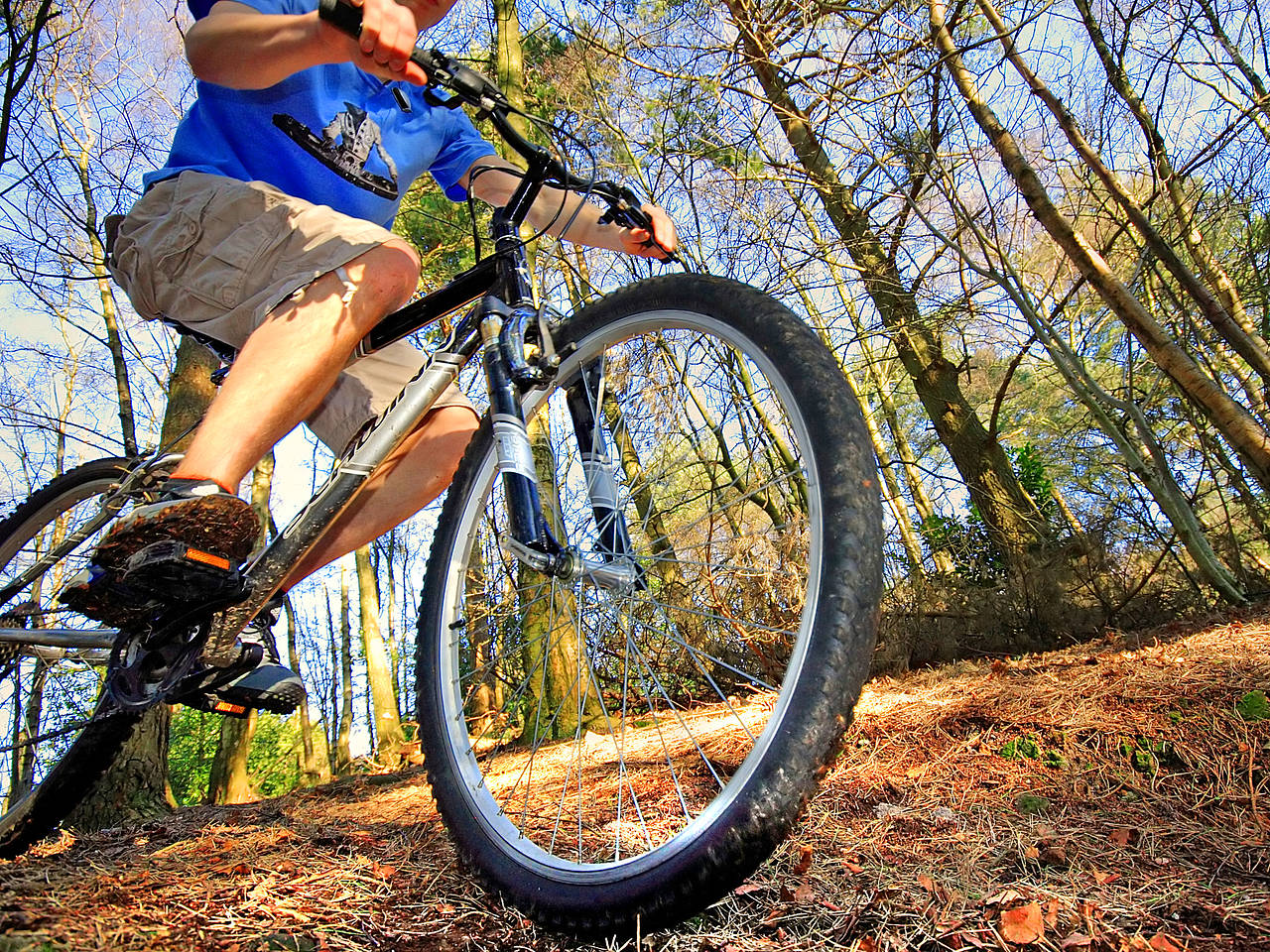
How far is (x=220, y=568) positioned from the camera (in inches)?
55.2

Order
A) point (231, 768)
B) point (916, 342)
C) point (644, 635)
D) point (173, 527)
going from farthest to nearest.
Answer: point (231, 768), point (916, 342), point (644, 635), point (173, 527)

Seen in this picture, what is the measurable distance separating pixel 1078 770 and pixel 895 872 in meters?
0.73

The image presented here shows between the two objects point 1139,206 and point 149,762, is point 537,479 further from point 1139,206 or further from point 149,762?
point 1139,206

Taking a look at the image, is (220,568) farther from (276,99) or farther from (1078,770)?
(1078,770)

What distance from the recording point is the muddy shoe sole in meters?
1.33

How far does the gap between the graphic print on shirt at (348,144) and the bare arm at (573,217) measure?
27 centimetres

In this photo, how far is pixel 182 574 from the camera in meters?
1.37

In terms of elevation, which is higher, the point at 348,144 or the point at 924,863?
the point at 348,144

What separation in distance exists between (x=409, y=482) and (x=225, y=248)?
68cm

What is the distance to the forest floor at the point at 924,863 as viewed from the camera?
969 millimetres

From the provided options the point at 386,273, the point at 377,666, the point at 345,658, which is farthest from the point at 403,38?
the point at 345,658

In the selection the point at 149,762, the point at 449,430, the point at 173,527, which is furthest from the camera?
the point at 149,762

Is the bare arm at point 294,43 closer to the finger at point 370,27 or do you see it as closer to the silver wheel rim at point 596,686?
the finger at point 370,27

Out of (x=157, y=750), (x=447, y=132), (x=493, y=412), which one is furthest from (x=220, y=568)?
(x=157, y=750)
